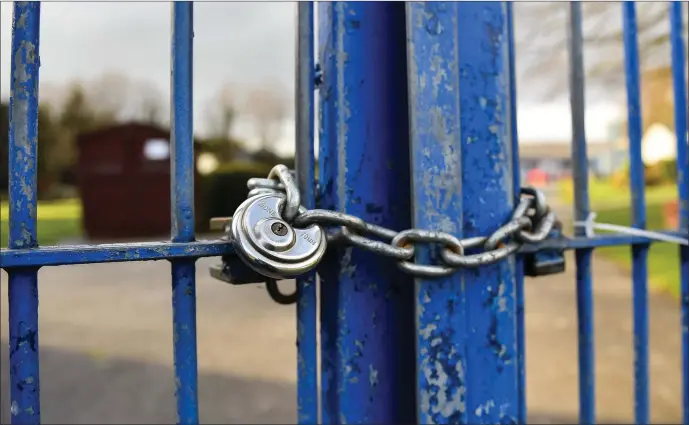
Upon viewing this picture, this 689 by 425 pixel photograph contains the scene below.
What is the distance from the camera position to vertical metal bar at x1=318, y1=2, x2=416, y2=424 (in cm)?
76

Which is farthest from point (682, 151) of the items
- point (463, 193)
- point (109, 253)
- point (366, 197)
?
point (109, 253)

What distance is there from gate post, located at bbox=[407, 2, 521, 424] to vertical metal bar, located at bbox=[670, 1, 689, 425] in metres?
0.44

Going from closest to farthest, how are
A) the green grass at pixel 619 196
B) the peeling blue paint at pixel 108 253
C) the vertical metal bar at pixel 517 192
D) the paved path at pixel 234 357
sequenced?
the peeling blue paint at pixel 108 253 < the vertical metal bar at pixel 517 192 < the paved path at pixel 234 357 < the green grass at pixel 619 196

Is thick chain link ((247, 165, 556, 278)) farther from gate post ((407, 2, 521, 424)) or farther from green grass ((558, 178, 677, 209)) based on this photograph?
green grass ((558, 178, 677, 209))

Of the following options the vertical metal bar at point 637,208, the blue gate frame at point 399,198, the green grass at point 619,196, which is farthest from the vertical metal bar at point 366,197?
the green grass at point 619,196

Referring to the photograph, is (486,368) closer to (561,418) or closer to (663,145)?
(561,418)

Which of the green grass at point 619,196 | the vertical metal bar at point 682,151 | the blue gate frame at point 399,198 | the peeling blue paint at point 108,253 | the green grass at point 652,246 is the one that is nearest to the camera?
the peeling blue paint at point 108,253

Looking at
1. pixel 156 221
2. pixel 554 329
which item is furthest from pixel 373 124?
pixel 156 221

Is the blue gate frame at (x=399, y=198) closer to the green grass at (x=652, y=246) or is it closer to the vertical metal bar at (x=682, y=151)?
the vertical metal bar at (x=682, y=151)

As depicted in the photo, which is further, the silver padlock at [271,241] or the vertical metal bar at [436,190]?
the vertical metal bar at [436,190]

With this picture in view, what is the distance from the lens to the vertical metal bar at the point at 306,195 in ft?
2.45

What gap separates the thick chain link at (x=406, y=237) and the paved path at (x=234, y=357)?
103 cm

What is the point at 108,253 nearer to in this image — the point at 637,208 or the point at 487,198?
the point at 487,198

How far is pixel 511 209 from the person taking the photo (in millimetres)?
813
